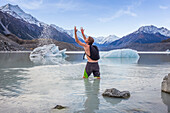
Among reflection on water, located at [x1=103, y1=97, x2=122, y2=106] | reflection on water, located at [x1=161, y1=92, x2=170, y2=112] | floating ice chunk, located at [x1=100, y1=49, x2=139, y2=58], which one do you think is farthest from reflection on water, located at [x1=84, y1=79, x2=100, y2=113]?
floating ice chunk, located at [x1=100, y1=49, x2=139, y2=58]

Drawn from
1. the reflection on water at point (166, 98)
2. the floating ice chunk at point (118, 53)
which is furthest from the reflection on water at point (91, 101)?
the floating ice chunk at point (118, 53)

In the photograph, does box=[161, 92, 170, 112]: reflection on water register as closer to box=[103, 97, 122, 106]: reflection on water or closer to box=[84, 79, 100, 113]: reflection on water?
box=[103, 97, 122, 106]: reflection on water

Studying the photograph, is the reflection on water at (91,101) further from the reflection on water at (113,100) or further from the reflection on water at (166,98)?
the reflection on water at (166,98)

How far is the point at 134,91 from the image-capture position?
5.31m

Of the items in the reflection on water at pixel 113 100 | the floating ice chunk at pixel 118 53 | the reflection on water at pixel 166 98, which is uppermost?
the floating ice chunk at pixel 118 53

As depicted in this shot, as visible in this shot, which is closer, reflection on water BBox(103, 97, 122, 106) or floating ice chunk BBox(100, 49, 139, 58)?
reflection on water BBox(103, 97, 122, 106)

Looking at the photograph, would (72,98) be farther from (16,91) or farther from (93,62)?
(93,62)

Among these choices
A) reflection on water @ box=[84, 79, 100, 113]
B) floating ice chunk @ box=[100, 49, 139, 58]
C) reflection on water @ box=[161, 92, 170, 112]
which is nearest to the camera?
reflection on water @ box=[84, 79, 100, 113]

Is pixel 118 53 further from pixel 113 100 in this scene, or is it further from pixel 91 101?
pixel 91 101

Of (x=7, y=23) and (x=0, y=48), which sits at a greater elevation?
(x=7, y=23)

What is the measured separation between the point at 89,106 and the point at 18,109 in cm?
144

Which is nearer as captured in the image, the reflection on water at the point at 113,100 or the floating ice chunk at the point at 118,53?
the reflection on water at the point at 113,100

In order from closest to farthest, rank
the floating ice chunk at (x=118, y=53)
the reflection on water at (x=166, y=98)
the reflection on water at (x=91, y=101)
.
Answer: the reflection on water at (x=91, y=101) → the reflection on water at (x=166, y=98) → the floating ice chunk at (x=118, y=53)

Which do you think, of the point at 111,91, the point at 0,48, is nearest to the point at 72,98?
the point at 111,91
